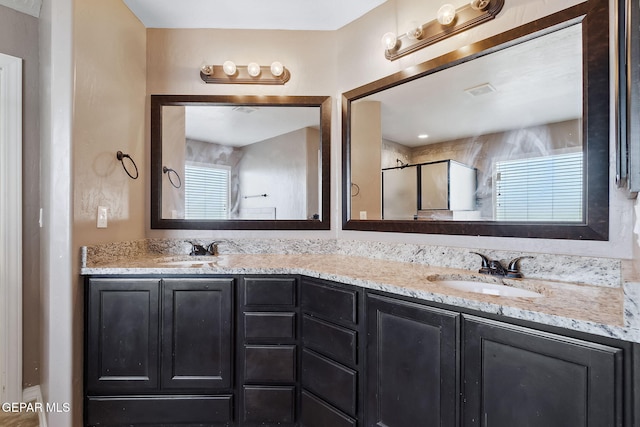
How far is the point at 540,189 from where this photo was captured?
1396 mm

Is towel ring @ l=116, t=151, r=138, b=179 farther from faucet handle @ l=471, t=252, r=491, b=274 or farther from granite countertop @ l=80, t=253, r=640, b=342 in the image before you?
faucet handle @ l=471, t=252, r=491, b=274

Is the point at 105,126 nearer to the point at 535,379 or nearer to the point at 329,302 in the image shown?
the point at 329,302

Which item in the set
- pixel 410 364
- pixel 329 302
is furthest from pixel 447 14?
pixel 410 364

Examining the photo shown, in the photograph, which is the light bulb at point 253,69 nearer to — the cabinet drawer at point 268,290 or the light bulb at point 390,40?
the light bulb at point 390,40

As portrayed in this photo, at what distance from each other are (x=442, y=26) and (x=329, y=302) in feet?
5.22

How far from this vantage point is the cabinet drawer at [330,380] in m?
1.42

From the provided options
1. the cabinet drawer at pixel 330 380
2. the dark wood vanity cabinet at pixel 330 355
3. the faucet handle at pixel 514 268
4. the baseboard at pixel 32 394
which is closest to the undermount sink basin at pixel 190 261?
the dark wood vanity cabinet at pixel 330 355

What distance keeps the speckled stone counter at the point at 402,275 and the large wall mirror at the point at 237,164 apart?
0.71ft

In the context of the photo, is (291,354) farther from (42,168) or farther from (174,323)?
(42,168)

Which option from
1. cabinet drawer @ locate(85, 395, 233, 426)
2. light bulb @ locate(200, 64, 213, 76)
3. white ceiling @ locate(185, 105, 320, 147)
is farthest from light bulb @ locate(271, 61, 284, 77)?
cabinet drawer @ locate(85, 395, 233, 426)

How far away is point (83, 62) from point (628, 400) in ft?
8.29

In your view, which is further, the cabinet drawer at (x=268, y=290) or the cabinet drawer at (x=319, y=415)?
the cabinet drawer at (x=268, y=290)

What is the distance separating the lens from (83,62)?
65.0 inches

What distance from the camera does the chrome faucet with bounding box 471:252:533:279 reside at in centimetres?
140
